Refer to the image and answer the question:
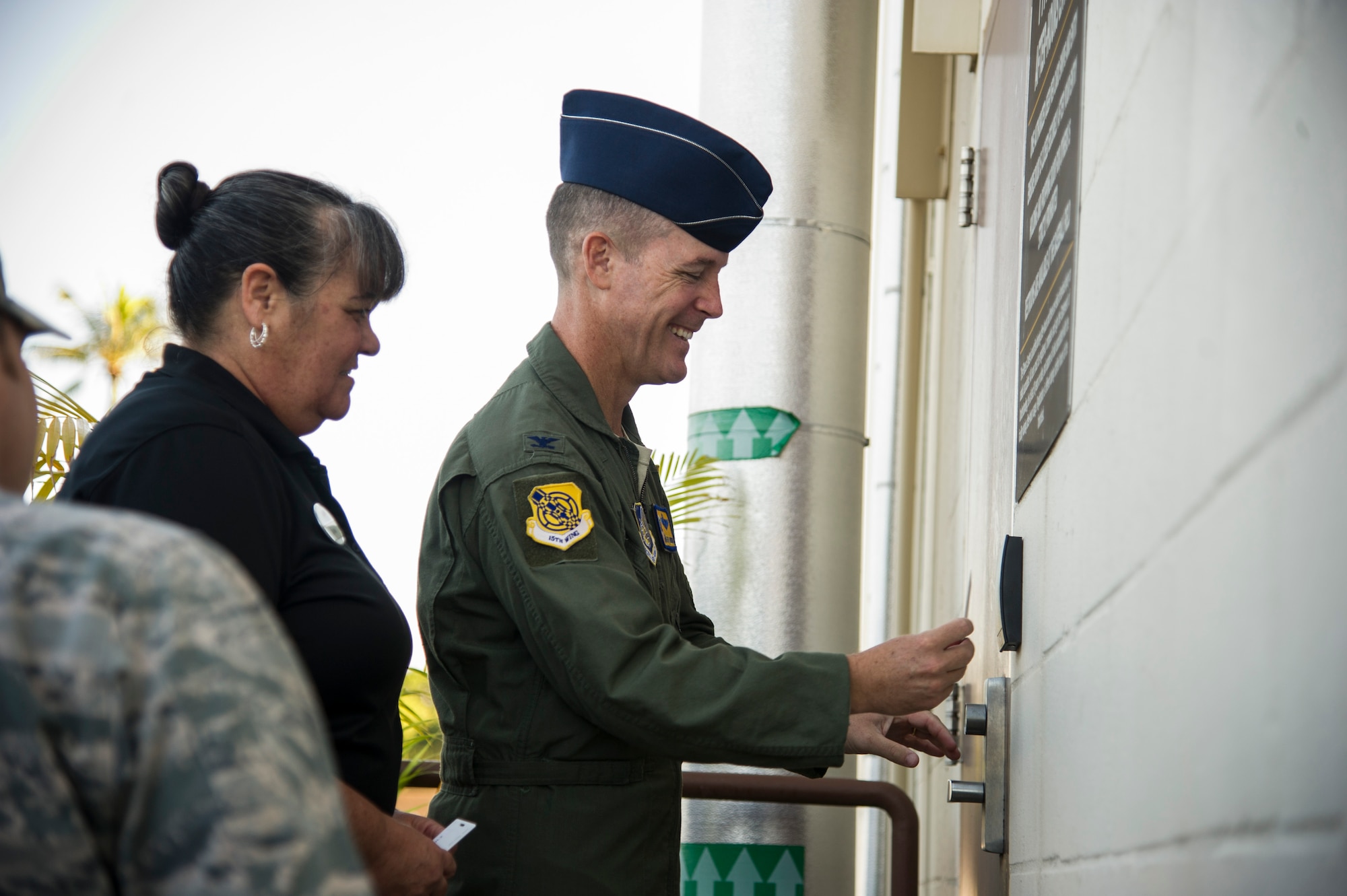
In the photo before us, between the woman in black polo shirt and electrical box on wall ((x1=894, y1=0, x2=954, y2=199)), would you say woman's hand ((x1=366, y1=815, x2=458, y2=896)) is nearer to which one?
the woman in black polo shirt

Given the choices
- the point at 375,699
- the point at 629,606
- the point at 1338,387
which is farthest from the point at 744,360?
the point at 1338,387

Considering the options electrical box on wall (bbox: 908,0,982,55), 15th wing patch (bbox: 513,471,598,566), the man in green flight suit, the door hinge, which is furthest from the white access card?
electrical box on wall (bbox: 908,0,982,55)

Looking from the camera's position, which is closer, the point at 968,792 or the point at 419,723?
the point at 968,792

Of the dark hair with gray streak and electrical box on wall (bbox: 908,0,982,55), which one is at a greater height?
electrical box on wall (bbox: 908,0,982,55)

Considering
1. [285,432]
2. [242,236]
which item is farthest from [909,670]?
A: [242,236]

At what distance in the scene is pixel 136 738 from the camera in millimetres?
575

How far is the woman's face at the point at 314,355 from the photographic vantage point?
1.54 m

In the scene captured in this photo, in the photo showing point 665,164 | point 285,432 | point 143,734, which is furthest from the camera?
point 665,164

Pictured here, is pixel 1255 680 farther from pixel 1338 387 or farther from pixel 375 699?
pixel 375 699

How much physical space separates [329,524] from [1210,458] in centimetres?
110

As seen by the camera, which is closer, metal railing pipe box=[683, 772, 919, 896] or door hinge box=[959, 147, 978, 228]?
metal railing pipe box=[683, 772, 919, 896]

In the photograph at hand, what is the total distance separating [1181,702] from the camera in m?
0.74

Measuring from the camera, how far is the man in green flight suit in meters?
1.54

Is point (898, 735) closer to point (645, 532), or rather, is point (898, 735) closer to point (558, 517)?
point (645, 532)
